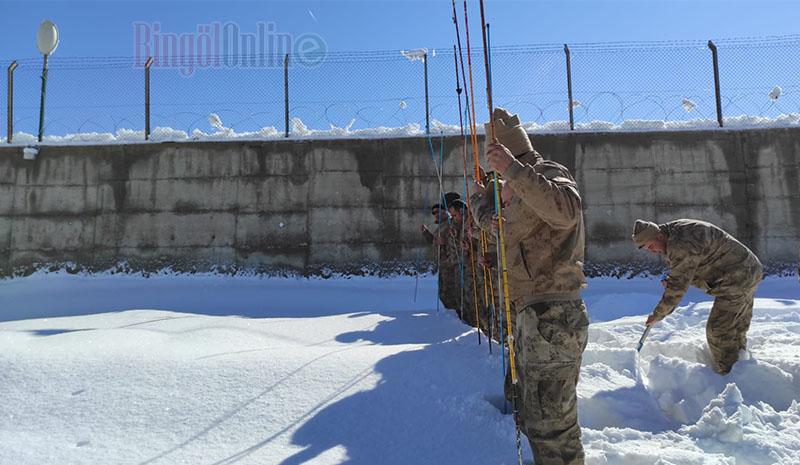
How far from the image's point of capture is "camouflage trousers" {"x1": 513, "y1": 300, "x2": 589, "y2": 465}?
2.05 meters

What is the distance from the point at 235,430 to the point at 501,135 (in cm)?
195

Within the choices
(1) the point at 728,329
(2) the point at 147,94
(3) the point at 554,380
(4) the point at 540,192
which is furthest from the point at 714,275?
(2) the point at 147,94

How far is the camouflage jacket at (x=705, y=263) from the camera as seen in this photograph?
3.54 metres

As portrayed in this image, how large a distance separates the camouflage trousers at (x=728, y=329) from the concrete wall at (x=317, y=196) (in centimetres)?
520

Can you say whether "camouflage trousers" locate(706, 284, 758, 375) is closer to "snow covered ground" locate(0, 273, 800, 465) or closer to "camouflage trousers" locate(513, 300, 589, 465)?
"snow covered ground" locate(0, 273, 800, 465)

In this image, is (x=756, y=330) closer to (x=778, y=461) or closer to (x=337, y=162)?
(x=778, y=461)

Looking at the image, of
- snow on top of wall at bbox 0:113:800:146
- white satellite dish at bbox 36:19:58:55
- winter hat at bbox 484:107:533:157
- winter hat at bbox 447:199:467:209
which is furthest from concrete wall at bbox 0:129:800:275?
winter hat at bbox 484:107:533:157

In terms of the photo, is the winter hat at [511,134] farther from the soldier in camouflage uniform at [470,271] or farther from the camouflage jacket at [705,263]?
the soldier in camouflage uniform at [470,271]

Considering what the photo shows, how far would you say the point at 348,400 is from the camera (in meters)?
2.88

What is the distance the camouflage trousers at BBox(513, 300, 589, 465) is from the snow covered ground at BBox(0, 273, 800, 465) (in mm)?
411

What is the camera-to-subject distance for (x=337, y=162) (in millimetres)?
9070

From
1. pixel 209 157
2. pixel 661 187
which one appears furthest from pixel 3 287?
pixel 661 187

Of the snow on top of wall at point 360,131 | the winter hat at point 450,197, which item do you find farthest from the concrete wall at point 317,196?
the winter hat at point 450,197

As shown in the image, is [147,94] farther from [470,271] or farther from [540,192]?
[540,192]
